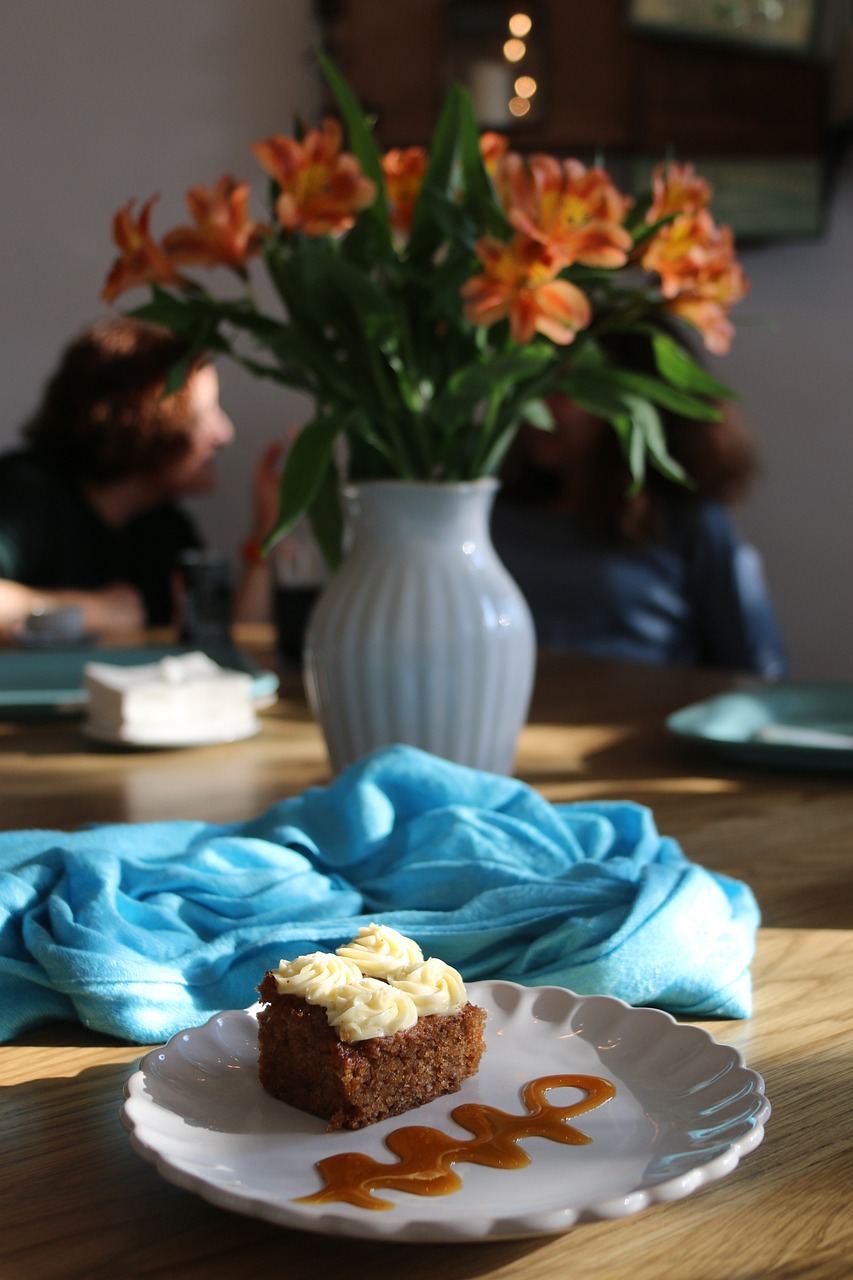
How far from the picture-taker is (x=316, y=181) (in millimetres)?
990

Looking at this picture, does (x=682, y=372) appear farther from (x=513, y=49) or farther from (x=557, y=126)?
(x=513, y=49)

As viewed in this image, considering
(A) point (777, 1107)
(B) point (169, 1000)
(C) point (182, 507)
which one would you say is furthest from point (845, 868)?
(C) point (182, 507)

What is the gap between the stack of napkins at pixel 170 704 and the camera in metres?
1.27

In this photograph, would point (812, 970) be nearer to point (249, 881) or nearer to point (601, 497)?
point (249, 881)

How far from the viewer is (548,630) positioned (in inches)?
101

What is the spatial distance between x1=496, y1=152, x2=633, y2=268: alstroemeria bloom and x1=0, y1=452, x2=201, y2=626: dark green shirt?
2.15 meters

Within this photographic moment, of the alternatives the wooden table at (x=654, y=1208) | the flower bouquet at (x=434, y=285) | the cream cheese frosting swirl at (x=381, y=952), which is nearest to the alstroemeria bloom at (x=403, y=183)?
the flower bouquet at (x=434, y=285)

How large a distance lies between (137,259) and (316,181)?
5.9 inches

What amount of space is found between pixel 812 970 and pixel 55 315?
3064 millimetres

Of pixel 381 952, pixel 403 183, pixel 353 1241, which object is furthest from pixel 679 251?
pixel 353 1241

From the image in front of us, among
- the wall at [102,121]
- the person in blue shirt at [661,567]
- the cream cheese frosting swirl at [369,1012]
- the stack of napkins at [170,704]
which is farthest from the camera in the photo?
the wall at [102,121]

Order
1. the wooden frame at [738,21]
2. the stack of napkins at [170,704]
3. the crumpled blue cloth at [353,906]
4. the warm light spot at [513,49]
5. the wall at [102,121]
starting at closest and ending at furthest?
the crumpled blue cloth at [353,906] → the stack of napkins at [170,704] → the wooden frame at [738,21] → the warm light spot at [513,49] → the wall at [102,121]

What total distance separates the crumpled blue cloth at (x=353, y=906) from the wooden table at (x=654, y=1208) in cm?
3

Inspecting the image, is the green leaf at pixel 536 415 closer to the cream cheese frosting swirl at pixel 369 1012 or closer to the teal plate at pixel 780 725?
the teal plate at pixel 780 725
